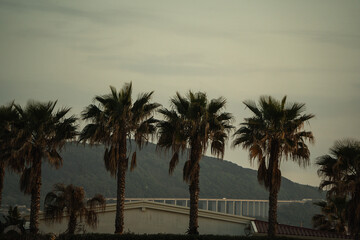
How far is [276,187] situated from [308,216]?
167170 mm

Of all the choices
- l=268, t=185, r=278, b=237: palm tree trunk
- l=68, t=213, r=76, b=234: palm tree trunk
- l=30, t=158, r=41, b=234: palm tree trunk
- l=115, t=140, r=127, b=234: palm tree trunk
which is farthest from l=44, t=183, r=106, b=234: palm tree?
l=268, t=185, r=278, b=237: palm tree trunk

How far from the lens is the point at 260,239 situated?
31.4 meters

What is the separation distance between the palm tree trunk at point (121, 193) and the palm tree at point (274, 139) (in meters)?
6.82

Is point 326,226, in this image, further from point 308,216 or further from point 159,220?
point 308,216

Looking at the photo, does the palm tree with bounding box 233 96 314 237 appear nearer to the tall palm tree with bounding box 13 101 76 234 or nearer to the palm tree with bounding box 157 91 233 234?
the palm tree with bounding box 157 91 233 234

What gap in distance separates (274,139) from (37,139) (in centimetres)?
1352

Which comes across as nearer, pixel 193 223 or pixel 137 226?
pixel 193 223

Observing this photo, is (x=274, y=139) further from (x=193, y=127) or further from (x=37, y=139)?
(x=37, y=139)

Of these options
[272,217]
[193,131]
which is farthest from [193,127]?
[272,217]

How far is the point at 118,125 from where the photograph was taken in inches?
1362

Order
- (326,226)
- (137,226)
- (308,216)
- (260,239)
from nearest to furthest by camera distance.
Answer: (260,239), (137,226), (326,226), (308,216)

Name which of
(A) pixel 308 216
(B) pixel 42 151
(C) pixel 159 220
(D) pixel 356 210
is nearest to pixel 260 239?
(D) pixel 356 210

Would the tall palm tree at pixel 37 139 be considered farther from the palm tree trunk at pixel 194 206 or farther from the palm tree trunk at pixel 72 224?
the palm tree trunk at pixel 194 206

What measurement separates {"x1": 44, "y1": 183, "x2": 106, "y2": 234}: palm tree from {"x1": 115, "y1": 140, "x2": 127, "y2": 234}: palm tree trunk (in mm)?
1986
